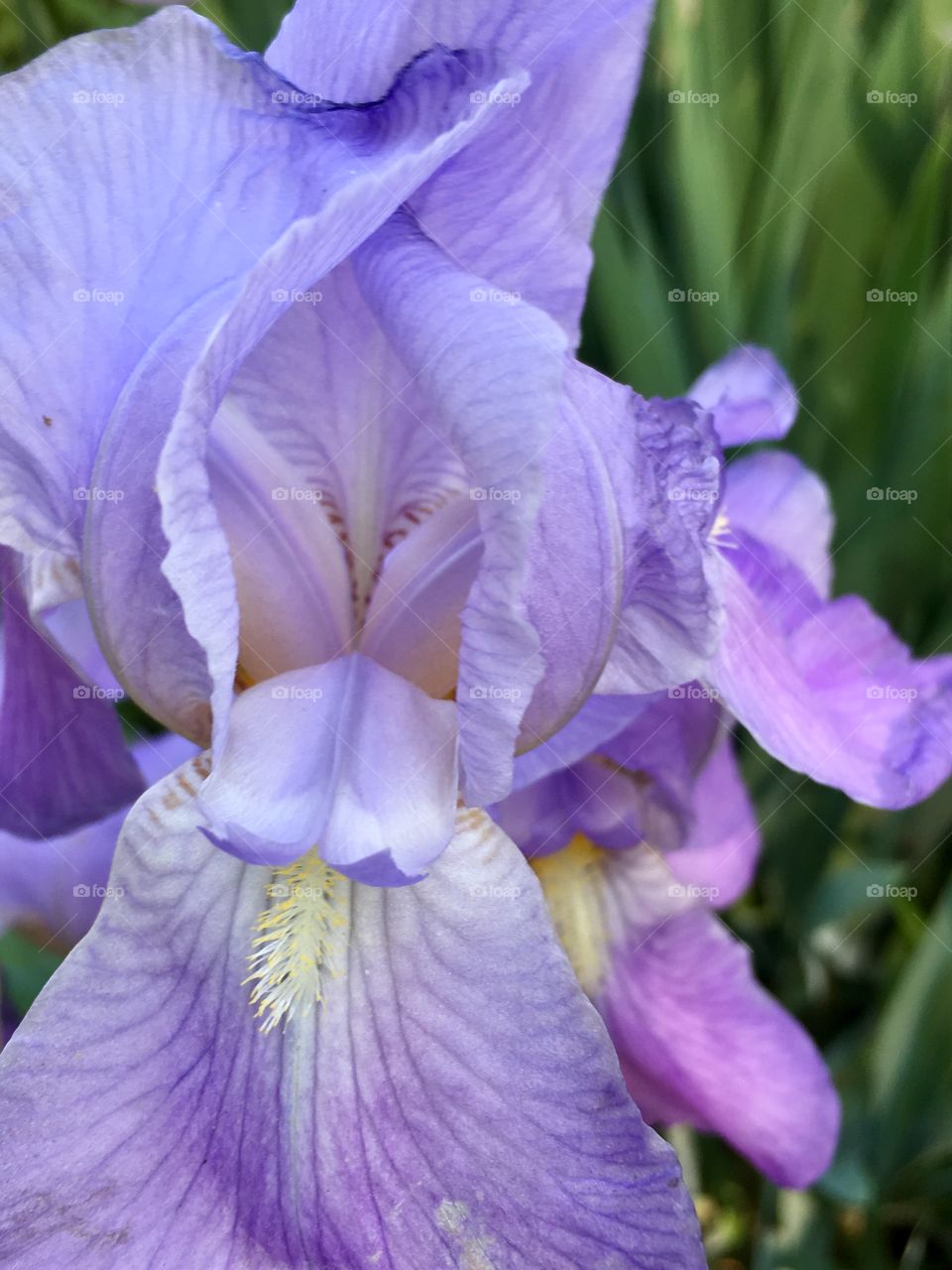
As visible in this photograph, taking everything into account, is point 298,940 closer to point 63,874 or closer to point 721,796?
point 63,874

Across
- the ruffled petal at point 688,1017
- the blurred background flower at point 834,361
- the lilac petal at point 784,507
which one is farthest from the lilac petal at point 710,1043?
the lilac petal at point 784,507

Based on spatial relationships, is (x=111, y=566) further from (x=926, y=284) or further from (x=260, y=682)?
(x=926, y=284)

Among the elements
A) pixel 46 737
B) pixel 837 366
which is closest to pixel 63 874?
pixel 46 737

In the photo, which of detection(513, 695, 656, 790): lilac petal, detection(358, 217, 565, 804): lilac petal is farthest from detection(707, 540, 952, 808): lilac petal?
detection(358, 217, 565, 804): lilac petal

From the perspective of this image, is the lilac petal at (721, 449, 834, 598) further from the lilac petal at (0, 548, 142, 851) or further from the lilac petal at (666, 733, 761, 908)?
the lilac petal at (0, 548, 142, 851)

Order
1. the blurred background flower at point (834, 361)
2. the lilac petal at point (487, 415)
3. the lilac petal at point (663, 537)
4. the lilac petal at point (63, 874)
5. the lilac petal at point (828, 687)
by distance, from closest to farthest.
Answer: the lilac petal at point (487, 415), the lilac petal at point (663, 537), the lilac petal at point (828, 687), the lilac petal at point (63, 874), the blurred background flower at point (834, 361)

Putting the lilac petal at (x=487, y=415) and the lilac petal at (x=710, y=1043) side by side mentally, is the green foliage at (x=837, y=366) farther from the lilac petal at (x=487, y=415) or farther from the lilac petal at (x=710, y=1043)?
the lilac petal at (x=487, y=415)
